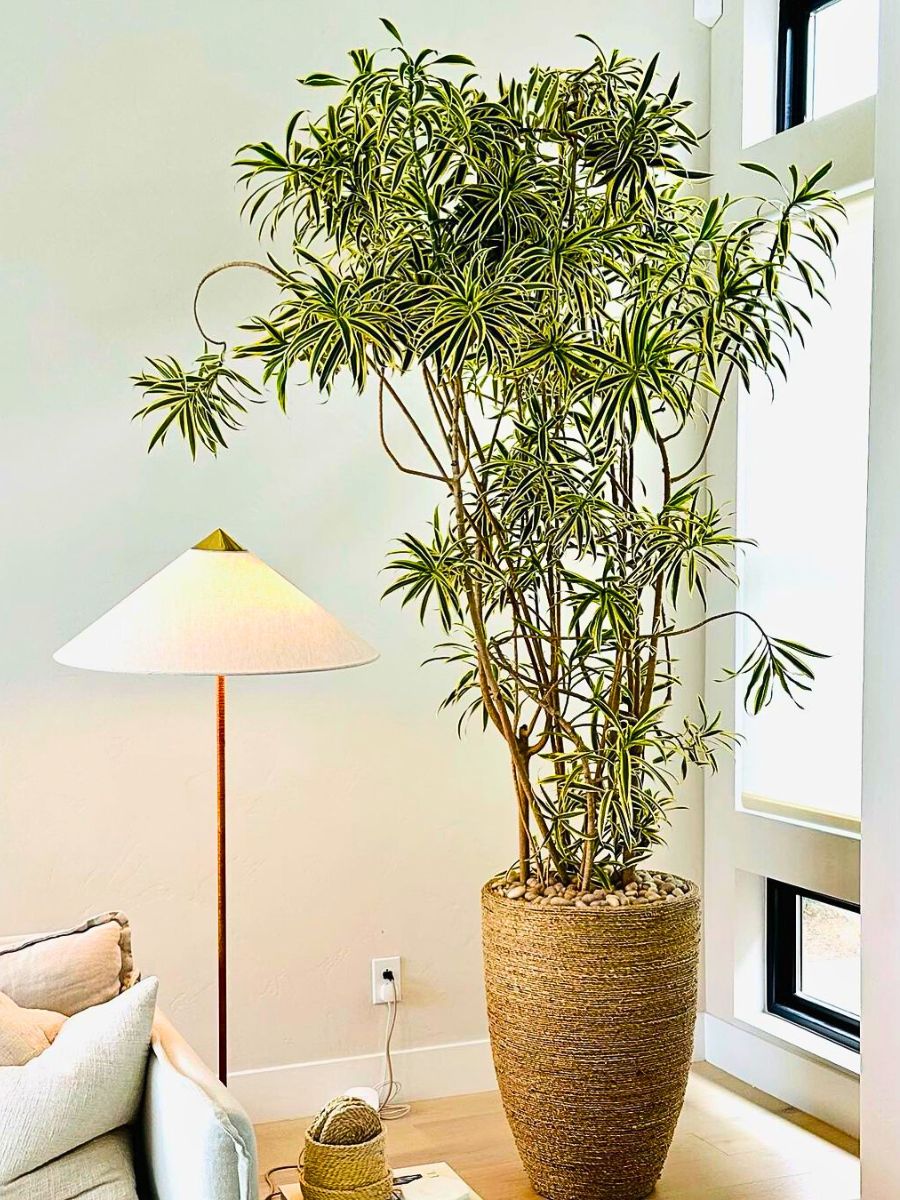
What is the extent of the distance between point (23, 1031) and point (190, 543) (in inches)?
54.0

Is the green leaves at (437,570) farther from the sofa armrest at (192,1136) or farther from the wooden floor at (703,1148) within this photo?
the wooden floor at (703,1148)

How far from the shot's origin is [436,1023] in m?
3.42

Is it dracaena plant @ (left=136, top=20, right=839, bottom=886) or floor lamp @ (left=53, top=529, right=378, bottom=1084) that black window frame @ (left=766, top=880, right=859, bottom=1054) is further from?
floor lamp @ (left=53, top=529, right=378, bottom=1084)

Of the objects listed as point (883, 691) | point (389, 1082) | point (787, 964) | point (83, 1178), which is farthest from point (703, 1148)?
point (83, 1178)

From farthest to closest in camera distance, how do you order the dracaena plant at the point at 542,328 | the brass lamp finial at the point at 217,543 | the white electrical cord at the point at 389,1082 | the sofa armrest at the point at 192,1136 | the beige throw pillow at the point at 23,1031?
the white electrical cord at the point at 389,1082 → the dracaena plant at the point at 542,328 → the brass lamp finial at the point at 217,543 → the beige throw pillow at the point at 23,1031 → the sofa armrest at the point at 192,1136

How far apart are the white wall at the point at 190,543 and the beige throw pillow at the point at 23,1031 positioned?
982 millimetres

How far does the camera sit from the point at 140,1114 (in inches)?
80.3

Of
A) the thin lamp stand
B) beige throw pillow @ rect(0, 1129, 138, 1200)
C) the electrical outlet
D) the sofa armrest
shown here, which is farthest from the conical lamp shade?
the electrical outlet

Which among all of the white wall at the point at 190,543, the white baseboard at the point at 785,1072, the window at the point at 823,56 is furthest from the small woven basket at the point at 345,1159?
the window at the point at 823,56

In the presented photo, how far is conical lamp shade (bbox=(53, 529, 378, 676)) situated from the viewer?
2.25 meters

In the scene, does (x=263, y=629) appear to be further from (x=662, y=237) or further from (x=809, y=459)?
(x=809, y=459)

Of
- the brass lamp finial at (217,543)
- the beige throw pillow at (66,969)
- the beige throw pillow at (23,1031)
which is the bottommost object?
the beige throw pillow at (23,1031)

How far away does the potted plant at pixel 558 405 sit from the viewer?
103 inches

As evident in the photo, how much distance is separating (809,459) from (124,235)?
1.71 m
